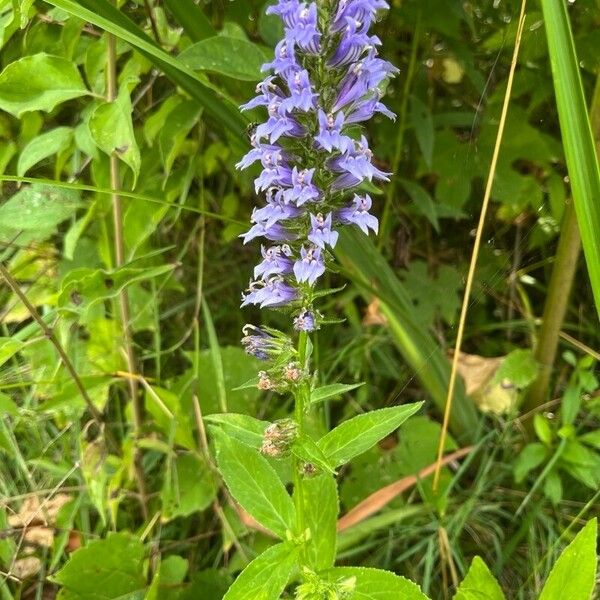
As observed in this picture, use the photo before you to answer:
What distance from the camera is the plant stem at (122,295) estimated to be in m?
1.39

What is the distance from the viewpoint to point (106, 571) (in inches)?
59.6

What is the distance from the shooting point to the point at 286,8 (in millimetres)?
891

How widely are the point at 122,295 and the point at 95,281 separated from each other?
0.29 metres

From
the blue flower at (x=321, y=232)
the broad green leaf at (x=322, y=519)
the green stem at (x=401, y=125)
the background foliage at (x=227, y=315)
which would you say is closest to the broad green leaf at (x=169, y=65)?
the background foliage at (x=227, y=315)

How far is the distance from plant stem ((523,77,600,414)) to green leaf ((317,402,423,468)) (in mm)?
830

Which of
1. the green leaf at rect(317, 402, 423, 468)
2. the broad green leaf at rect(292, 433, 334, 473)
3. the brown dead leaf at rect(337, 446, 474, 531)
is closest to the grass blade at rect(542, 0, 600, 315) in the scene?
the green leaf at rect(317, 402, 423, 468)

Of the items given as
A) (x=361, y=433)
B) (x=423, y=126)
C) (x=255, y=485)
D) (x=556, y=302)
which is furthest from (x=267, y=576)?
(x=423, y=126)

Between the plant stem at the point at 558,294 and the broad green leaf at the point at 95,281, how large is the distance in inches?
37.9

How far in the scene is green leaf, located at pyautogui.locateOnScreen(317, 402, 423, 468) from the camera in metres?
1.07

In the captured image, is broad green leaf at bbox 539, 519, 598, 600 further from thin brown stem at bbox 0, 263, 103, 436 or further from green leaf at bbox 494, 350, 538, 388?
thin brown stem at bbox 0, 263, 103, 436

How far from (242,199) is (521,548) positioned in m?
1.23

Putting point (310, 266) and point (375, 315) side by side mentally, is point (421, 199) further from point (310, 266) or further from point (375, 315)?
point (310, 266)

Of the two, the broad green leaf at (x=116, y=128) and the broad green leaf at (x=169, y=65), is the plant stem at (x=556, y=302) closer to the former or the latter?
the broad green leaf at (x=169, y=65)

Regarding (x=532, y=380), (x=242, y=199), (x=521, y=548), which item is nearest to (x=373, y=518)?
(x=521, y=548)
